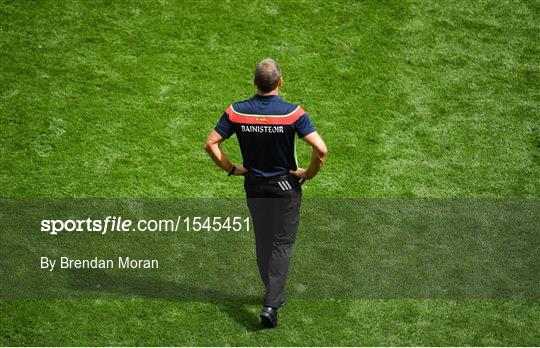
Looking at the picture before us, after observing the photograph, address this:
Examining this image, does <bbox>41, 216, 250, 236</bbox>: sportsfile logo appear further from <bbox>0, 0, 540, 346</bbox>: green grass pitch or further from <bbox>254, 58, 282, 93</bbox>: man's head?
<bbox>254, 58, 282, 93</bbox>: man's head

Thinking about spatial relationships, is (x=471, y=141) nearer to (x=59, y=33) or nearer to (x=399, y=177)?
(x=399, y=177)

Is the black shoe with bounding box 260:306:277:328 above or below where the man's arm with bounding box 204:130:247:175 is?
below

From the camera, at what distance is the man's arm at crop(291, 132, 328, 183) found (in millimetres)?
5988

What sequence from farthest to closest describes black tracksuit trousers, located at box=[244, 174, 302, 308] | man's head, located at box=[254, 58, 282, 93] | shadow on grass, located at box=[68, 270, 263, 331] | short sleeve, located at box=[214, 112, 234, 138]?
shadow on grass, located at box=[68, 270, 263, 331] < black tracksuit trousers, located at box=[244, 174, 302, 308] < short sleeve, located at box=[214, 112, 234, 138] < man's head, located at box=[254, 58, 282, 93]

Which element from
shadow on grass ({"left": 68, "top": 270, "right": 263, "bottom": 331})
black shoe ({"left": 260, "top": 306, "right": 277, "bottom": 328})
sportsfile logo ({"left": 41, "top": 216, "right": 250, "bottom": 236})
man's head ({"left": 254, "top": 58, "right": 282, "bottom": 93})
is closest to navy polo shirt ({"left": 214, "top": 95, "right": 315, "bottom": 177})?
man's head ({"left": 254, "top": 58, "right": 282, "bottom": 93})

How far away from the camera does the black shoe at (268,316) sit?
645 cm

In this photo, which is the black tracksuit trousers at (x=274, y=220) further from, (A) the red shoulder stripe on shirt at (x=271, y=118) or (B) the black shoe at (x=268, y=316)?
(A) the red shoulder stripe on shirt at (x=271, y=118)

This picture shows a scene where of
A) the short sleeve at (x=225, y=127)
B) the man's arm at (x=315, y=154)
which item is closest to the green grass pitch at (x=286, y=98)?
the man's arm at (x=315, y=154)

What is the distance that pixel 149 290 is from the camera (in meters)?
7.10

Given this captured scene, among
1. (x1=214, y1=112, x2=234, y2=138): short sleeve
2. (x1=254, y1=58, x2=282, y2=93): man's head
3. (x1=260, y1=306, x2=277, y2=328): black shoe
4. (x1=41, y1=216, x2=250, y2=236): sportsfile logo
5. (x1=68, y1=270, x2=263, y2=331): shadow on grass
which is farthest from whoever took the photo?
(x1=41, y1=216, x2=250, y2=236): sportsfile logo

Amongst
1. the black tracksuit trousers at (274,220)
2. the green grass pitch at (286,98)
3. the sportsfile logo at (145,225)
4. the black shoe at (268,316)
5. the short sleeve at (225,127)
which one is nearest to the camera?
the short sleeve at (225,127)

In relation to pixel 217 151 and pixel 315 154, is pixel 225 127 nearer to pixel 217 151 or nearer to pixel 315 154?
pixel 217 151

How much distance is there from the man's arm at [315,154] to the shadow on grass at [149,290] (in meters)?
1.44

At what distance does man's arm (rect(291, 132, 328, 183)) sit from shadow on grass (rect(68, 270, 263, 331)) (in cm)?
144
